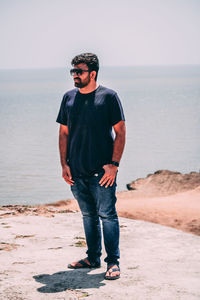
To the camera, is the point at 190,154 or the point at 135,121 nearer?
the point at 190,154

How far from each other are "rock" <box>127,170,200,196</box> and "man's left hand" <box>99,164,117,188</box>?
518 inches

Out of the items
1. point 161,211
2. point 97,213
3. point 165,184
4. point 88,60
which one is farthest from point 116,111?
point 165,184

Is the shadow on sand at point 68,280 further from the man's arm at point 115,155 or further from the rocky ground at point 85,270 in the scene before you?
the man's arm at point 115,155

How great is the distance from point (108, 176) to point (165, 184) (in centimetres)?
1471

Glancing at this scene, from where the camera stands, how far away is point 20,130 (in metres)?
50.8

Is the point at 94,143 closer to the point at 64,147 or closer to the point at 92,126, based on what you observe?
the point at 92,126

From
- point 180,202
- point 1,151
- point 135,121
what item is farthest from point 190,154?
point 135,121

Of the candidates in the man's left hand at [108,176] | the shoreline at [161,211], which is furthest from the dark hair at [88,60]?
the shoreline at [161,211]

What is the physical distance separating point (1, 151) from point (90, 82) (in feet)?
102

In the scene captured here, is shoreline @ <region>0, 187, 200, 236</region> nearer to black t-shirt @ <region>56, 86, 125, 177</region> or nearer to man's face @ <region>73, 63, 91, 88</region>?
black t-shirt @ <region>56, 86, 125, 177</region>

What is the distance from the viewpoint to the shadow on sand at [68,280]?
458cm

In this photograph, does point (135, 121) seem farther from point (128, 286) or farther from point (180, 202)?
point (128, 286)

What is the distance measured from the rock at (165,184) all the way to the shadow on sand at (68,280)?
42.3 ft

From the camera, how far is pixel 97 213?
4984 mm
